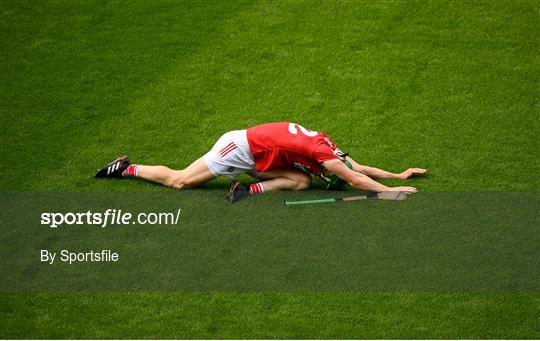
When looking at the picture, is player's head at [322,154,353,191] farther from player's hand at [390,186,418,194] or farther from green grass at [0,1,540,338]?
green grass at [0,1,540,338]

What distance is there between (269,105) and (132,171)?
6.66ft

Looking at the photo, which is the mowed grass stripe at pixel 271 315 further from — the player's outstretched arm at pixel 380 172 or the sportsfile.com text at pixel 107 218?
the player's outstretched arm at pixel 380 172

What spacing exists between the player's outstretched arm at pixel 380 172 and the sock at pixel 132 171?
Answer: 2194mm

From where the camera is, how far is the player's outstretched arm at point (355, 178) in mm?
8609

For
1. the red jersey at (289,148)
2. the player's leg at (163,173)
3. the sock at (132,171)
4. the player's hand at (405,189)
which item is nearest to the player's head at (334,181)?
the red jersey at (289,148)

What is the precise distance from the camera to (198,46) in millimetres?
11477

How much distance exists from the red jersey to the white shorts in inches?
2.8

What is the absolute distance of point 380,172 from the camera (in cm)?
921

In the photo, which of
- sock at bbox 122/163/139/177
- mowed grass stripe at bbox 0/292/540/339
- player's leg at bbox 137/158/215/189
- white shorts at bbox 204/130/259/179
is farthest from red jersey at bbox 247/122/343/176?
mowed grass stripe at bbox 0/292/540/339

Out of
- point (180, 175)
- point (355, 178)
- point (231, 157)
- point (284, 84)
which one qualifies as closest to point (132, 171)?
point (180, 175)

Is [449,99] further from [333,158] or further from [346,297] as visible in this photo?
[346,297]

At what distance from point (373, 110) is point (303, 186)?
1.83 metres

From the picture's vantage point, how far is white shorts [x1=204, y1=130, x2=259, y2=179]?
8883 mm

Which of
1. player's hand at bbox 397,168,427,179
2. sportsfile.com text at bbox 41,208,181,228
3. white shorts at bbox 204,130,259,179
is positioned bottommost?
sportsfile.com text at bbox 41,208,181,228
